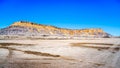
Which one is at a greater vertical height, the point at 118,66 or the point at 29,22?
the point at 29,22

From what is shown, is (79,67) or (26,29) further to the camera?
(26,29)

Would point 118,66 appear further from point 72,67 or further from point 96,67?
point 72,67

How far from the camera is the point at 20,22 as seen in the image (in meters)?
191

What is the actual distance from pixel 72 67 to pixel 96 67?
1.22 meters

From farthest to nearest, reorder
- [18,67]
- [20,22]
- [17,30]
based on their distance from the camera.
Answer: [20,22] < [17,30] < [18,67]

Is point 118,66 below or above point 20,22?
below

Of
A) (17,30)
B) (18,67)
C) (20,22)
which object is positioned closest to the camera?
(18,67)

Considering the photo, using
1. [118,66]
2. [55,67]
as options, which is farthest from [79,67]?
[118,66]

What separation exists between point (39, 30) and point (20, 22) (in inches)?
800

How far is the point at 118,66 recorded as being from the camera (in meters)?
10.3

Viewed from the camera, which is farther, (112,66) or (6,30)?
(6,30)

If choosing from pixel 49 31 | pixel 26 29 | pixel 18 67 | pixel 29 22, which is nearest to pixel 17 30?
pixel 26 29

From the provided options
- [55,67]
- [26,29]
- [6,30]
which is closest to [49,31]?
[26,29]

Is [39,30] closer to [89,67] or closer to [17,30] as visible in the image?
[17,30]
